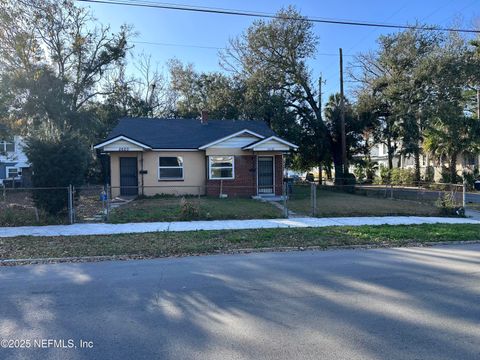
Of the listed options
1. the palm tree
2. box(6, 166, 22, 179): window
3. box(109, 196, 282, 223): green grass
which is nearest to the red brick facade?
box(109, 196, 282, 223): green grass

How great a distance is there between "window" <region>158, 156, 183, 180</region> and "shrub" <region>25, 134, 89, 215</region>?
800 centimetres

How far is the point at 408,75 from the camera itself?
95.7ft

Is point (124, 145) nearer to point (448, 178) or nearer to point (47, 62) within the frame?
point (47, 62)

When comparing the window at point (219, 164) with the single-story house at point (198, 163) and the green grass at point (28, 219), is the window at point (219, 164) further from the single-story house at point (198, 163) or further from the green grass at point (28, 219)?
the green grass at point (28, 219)

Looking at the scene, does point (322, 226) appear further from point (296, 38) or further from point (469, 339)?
point (296, 38)

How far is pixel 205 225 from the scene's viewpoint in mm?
11367

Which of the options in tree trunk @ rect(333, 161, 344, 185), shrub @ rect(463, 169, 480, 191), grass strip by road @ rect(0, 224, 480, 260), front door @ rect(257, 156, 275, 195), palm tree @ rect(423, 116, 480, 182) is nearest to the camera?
grass strip by road @ rect(0, 224, 480, 260)

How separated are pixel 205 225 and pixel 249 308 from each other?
6.81 meters

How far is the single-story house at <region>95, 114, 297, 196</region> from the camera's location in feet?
65.3

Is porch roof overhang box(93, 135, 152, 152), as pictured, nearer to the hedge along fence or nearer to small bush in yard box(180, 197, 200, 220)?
the hedge along fence

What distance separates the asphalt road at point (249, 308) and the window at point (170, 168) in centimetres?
1331

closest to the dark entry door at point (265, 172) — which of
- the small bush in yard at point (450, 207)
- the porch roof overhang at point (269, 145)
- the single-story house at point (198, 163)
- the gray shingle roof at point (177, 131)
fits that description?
the single-story house at point (198, 163)

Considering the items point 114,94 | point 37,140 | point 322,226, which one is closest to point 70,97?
point 114,94

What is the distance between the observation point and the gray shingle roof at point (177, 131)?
67.5ft
